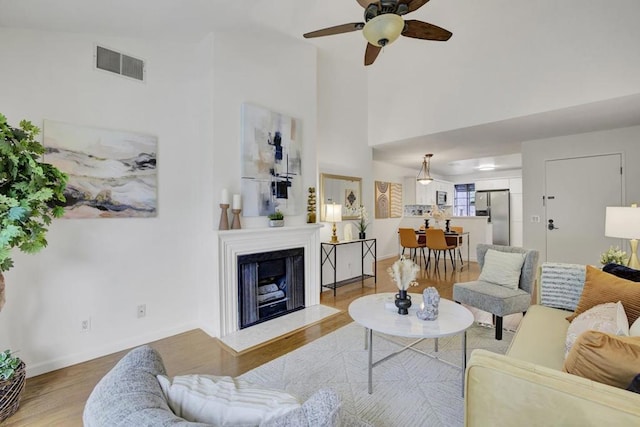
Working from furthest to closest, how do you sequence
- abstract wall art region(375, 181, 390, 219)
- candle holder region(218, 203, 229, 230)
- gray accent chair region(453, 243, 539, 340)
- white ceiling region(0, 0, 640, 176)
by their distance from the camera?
abstract wall art region(375, 181, 390, 219)
candle holder region(218, 203, 229, 230)
gray accent chair region(453, 243, 539, 340)
white ceiling region(0, 0, 640, 176)

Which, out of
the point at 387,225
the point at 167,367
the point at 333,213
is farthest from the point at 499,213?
the point at 167,367

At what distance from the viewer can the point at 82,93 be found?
242 centimetres

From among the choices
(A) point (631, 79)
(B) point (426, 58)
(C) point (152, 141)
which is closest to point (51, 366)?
(C) point (152, 141)

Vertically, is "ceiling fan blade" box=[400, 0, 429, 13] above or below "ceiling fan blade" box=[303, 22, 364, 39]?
above

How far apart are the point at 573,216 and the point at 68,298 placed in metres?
6.37

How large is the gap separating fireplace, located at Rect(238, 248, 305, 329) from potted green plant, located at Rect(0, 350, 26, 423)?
159cm

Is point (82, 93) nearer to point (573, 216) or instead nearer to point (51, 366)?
point (51, 366)

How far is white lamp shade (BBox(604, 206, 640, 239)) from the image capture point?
7.73 feet

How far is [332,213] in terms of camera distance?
168 inches

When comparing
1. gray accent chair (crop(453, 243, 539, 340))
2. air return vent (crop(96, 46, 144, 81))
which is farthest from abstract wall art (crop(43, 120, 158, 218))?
gray accent chair (crop(453, 243, 539, 340))

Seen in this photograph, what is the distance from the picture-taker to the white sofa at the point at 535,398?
92cm

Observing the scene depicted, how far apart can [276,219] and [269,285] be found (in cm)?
79

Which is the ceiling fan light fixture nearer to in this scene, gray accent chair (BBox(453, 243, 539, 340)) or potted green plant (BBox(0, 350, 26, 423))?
gray accent chair (BBox(453, 243, 539, 340))

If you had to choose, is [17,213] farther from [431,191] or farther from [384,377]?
[431,191]
